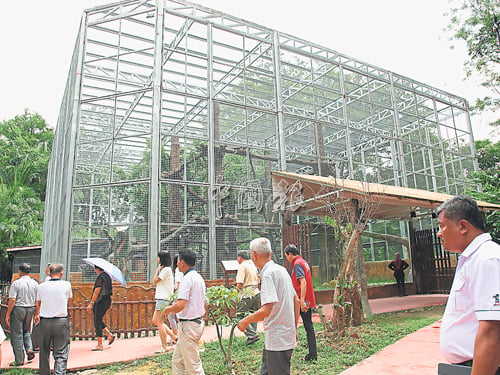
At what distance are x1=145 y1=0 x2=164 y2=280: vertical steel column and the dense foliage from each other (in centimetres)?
1492

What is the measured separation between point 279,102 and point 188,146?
11.9 ft

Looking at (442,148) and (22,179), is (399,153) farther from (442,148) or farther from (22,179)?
(22,179)

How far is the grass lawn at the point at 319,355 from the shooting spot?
4.88m

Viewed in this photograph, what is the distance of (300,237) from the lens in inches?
415

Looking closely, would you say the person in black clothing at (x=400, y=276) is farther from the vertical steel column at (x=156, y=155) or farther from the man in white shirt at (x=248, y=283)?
the vertical steel column at (x=156, y=155)

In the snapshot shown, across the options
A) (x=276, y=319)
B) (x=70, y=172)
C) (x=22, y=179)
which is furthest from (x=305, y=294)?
(x=22, y=179)

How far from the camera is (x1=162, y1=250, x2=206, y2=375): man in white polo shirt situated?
12.4 ft

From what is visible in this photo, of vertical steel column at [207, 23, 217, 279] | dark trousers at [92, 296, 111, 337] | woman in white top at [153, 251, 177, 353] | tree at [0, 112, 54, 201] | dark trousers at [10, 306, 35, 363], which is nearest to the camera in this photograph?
dark trousers at [10, 306, 35, 363]

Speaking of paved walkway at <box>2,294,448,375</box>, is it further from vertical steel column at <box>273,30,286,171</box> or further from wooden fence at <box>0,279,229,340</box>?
vertical steel column at <box>273,30,286,171</box>

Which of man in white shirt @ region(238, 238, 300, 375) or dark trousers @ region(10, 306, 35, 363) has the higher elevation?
man in white shirt @ region(238, 238, 300, 375)

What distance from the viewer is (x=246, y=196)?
11.1 meters

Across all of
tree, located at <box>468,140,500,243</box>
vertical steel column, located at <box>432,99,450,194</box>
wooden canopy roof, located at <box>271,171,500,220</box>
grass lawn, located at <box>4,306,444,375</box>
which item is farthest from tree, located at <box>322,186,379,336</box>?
vertical steel column, located at <box>432,99,450,194</box>

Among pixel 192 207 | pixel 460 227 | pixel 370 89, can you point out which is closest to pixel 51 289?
pixel 460 227

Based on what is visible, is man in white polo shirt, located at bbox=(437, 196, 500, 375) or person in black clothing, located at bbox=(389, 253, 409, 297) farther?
person in black clothing, located at bbox=(389, 253, 409, 297)
